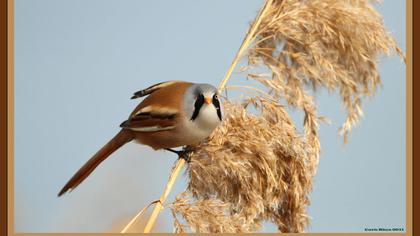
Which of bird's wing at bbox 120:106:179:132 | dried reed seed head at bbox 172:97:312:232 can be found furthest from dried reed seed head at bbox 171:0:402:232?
bird's wing at bbox 120:106:179:132

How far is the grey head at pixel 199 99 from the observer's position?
279 cm

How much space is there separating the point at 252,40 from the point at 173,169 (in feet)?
2.75

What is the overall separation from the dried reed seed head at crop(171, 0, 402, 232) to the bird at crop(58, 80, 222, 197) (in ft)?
0.32

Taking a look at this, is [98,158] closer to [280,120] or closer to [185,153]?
[185,153]

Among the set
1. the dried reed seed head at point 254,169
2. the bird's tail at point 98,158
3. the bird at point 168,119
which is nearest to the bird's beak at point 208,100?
the bird at point 168,119

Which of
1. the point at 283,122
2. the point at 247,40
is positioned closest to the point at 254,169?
the point at 283,122

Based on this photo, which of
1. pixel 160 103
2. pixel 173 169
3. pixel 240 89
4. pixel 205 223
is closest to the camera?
pixel 205 223

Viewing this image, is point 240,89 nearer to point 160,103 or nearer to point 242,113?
point 242,113

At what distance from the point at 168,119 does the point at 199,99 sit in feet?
0.92

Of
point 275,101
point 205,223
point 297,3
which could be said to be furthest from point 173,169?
point 297,3

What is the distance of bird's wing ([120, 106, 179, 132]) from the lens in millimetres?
3066

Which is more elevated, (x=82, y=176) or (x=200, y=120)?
(x=200, y=120)

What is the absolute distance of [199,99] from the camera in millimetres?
2887

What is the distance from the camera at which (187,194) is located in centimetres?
254
